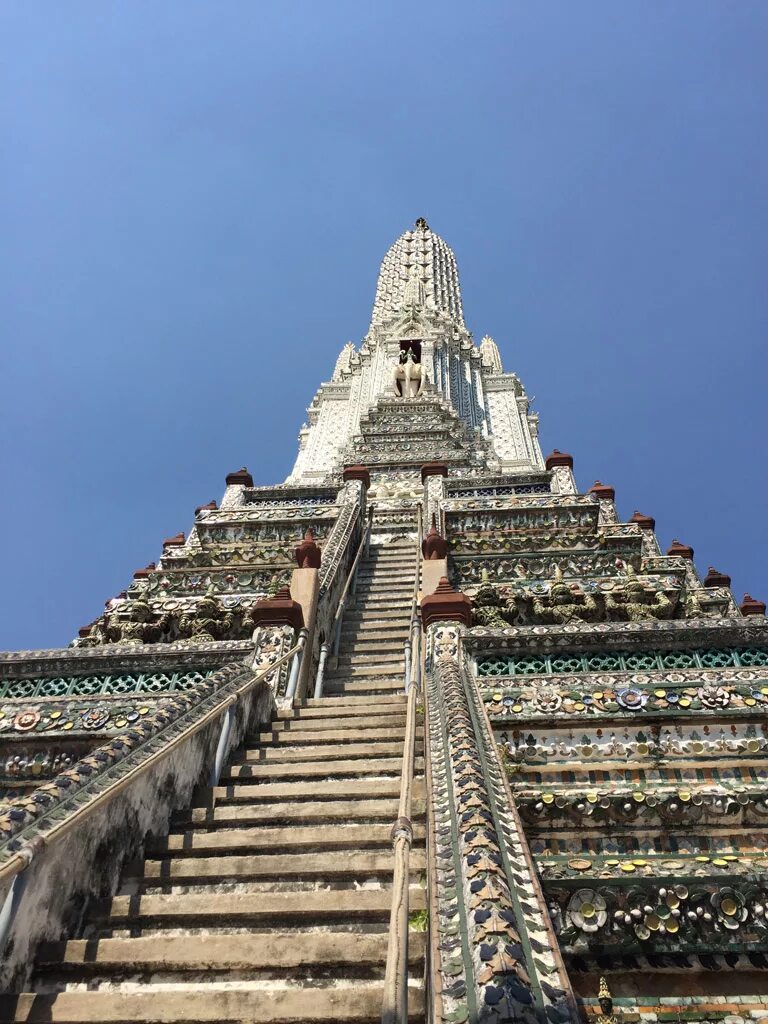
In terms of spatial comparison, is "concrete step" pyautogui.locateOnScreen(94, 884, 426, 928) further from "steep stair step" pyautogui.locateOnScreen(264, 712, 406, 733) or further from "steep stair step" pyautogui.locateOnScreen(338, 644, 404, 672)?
"steep stair step" pyautogui.locateOnScreen(338, 644, 404, 672)

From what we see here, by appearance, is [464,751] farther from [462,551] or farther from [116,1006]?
[462,551]

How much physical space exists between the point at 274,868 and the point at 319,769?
4.13ft

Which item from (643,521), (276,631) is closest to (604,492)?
(643,521)

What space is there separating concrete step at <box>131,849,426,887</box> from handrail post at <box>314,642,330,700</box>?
356 centimetres

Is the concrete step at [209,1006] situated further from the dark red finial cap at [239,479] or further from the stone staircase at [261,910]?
the dark red finial cap at [239,479]

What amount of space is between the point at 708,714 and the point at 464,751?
9.06 feet

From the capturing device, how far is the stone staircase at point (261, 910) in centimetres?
334

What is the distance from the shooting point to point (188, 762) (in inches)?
209

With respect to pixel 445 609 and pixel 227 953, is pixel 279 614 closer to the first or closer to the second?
pixel 445 609

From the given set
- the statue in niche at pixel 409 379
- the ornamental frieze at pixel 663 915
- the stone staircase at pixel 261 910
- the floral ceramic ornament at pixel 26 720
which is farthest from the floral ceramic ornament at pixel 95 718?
the statue in niche at pixel 409 379

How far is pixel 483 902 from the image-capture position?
281 cm

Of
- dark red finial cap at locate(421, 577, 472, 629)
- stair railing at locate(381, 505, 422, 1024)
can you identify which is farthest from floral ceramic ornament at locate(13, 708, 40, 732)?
stair railing at locate(381, 505, 422, 1024)

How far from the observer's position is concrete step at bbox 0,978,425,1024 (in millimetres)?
3197

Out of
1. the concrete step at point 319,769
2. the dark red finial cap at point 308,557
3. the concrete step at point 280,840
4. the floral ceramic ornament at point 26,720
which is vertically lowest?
the concrete step at point 280,840
